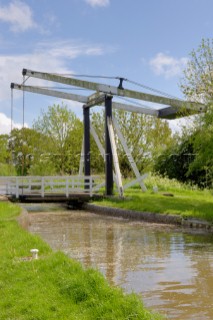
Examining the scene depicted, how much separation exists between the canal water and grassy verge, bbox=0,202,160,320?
3.23ft

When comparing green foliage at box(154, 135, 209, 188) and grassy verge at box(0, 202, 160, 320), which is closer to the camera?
grassy verge at box(0, 202, 160, 320)

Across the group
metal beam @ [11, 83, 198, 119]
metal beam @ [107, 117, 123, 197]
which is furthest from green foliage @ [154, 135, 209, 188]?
metal beam @ [107, 117, 123, 197]

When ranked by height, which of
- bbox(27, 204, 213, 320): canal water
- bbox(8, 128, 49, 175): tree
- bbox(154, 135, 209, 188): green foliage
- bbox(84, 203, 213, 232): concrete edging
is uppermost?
bbox(8, 128, 49, 175): tree

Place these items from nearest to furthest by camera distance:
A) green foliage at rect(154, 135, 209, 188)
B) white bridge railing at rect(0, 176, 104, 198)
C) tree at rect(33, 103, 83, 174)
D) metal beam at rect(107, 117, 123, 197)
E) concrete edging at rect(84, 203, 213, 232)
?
concrete edging at rect(84, 203, 213, 232) → metal beam at rect(107, 117, 123, 197) → white bridge railing at rect(0, 176, 104, 198) → green foliage at rect(154, 135, 209, 188) → tree at rect(33, 103, 83, 174)

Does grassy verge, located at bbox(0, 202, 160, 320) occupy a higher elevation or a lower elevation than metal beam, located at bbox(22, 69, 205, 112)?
lower

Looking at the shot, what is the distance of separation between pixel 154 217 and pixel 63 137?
30.1 metres

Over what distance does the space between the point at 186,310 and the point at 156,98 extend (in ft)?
65.5

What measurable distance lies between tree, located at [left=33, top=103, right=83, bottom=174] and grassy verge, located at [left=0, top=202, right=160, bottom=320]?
3911 cm

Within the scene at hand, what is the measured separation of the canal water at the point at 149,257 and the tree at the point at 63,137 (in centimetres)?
2826

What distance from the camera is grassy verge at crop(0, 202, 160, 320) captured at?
18.7 ft

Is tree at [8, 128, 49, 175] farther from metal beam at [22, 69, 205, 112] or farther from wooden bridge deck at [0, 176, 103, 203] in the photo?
metal beam at [22, 69, 205, 112]

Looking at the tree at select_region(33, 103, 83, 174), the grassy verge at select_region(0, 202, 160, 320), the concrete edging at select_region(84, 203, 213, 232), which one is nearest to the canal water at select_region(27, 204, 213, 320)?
the concrete edging at select_region(84, 203, 213, 232)

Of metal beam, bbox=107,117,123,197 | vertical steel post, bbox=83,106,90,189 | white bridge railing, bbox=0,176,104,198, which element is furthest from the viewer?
vertical steel post, bbox=83,106,90,189

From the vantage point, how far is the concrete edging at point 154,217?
16328mm
